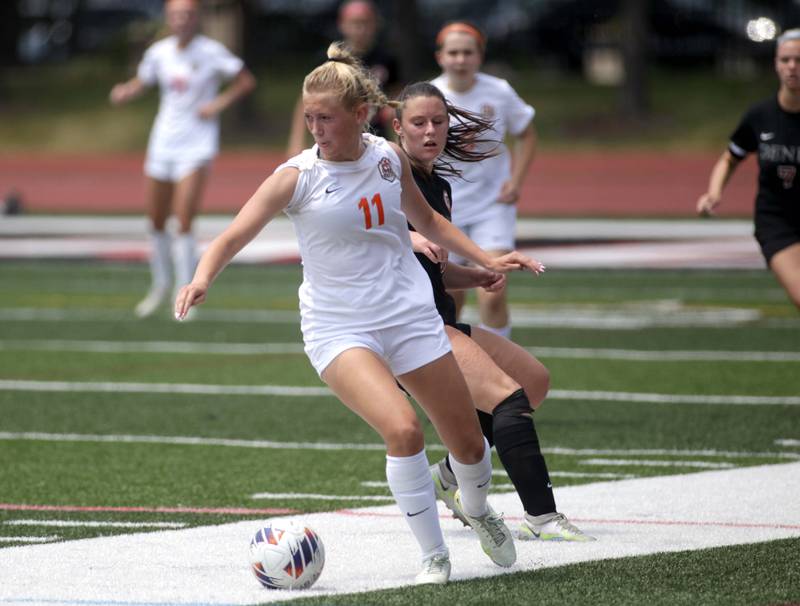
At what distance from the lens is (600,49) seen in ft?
140

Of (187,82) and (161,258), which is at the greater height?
(187,82)

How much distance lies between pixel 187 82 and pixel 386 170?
997cm

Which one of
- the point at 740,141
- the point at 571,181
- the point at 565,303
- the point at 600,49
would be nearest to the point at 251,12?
the point at 600,49

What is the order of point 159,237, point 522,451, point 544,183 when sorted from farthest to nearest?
point 544,183, point 159,237, point 522,451

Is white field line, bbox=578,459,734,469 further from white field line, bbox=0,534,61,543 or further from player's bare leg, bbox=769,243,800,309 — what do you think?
white field line, bbox=0,534,61,543

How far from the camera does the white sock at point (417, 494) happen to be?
18.0 ft

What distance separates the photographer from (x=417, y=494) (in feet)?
18.1

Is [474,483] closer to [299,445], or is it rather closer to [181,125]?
[299,445]

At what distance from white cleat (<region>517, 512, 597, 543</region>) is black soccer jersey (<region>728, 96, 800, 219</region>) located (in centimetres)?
349

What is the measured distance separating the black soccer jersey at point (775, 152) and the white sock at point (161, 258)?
23.2 ft

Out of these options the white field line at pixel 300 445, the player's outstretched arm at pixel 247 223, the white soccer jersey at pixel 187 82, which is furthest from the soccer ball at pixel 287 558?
the white soccer jersey at pixel 187 82

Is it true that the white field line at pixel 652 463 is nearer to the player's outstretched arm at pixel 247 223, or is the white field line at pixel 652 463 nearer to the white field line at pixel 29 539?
the white field line at pixel 29 539

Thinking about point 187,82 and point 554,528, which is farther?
point 187,82

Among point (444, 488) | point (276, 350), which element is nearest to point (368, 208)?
point (444, 488)
